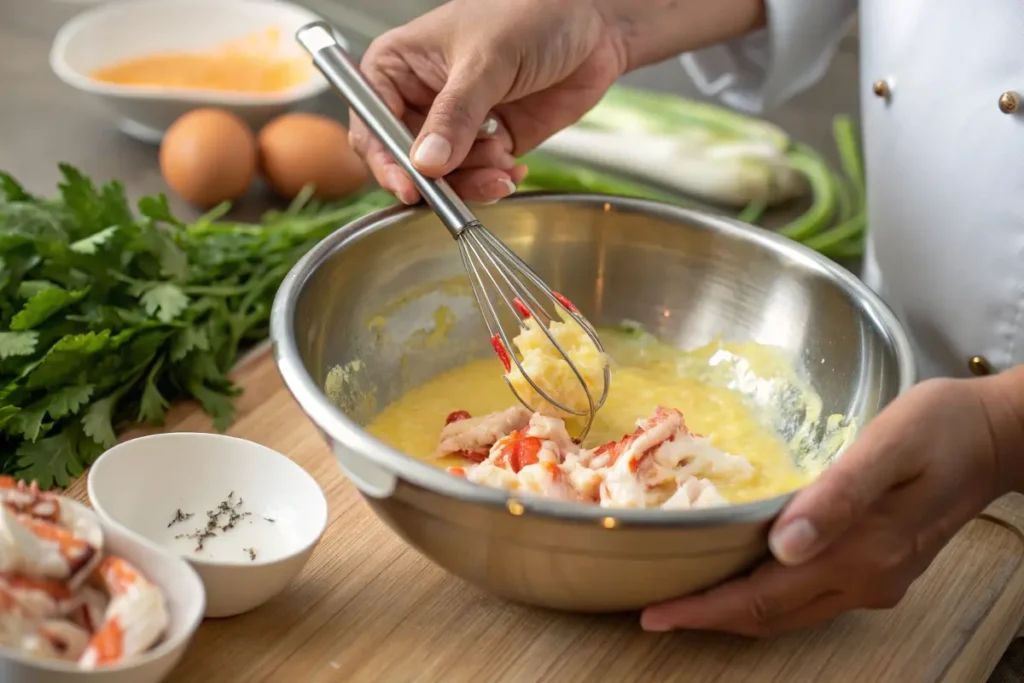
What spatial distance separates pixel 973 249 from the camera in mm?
1370

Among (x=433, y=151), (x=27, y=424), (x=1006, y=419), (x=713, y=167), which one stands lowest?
(x=713, y=167)

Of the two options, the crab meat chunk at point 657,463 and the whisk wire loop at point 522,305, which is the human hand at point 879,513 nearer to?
the crab meat chunk at point 657,463

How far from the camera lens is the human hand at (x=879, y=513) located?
92 cm

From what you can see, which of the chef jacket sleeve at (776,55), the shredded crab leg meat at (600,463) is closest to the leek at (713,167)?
the chef jacket sleeve at (776,55)

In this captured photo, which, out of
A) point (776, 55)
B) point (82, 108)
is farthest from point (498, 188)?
point (82, 108)

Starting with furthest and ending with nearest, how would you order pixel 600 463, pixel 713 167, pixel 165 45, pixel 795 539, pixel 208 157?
pixel 165 45
pixel 713 167
pixel 208 157
pixel 600 463
pixel 795 539

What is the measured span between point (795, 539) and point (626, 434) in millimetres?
442

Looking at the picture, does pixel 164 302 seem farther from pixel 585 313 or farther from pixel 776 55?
pixel 776 55

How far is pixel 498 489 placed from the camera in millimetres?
913

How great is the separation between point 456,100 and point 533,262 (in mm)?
282

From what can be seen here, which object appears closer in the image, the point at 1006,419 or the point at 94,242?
the point at 1006,419

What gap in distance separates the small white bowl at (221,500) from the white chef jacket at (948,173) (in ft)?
2.76

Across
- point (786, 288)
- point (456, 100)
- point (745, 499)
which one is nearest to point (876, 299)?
point (786, 288)

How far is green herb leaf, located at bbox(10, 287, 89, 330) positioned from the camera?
1351 mm
